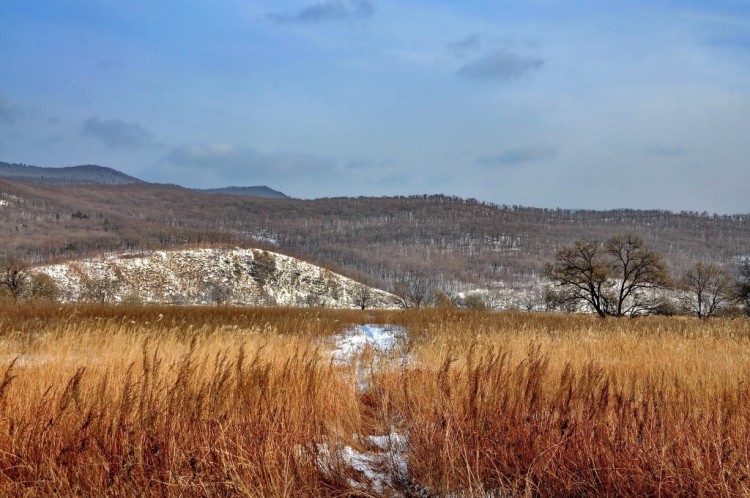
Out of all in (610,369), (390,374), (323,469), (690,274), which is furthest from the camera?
(690,274)

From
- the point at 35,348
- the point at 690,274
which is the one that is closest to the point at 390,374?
the point at 35,348

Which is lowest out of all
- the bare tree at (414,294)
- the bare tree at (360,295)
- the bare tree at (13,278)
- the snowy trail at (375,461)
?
the bare tree at (360,295)

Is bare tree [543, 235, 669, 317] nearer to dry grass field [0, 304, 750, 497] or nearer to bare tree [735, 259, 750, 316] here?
bare tree [735, 259, 750, 316]

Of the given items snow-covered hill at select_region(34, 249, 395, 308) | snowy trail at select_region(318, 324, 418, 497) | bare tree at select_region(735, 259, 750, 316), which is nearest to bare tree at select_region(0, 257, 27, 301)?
snowy trail at select_region(318, 324, 418, 497)

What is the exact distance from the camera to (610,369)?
7.10 m

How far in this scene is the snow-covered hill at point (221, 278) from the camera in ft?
364

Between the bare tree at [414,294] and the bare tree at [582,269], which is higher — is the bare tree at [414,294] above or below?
below

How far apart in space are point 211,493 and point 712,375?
620 centimetres

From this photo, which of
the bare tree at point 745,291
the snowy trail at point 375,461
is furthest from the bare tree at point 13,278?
the bare tree at point 745,291

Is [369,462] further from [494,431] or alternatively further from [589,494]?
[589,494]

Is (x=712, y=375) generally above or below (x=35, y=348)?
above

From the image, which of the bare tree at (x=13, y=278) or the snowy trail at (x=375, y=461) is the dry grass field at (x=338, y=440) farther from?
the bare tree at (x=13, y=278)

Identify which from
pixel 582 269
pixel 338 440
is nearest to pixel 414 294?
pixel 582 269

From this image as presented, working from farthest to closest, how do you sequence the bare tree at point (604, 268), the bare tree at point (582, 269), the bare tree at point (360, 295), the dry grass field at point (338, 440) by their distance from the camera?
the bare tree at point (360, 295)
the bare tree at point (582, 269)
the bare tree at point (604, 268)
the dry grass field at point (338, 440)
